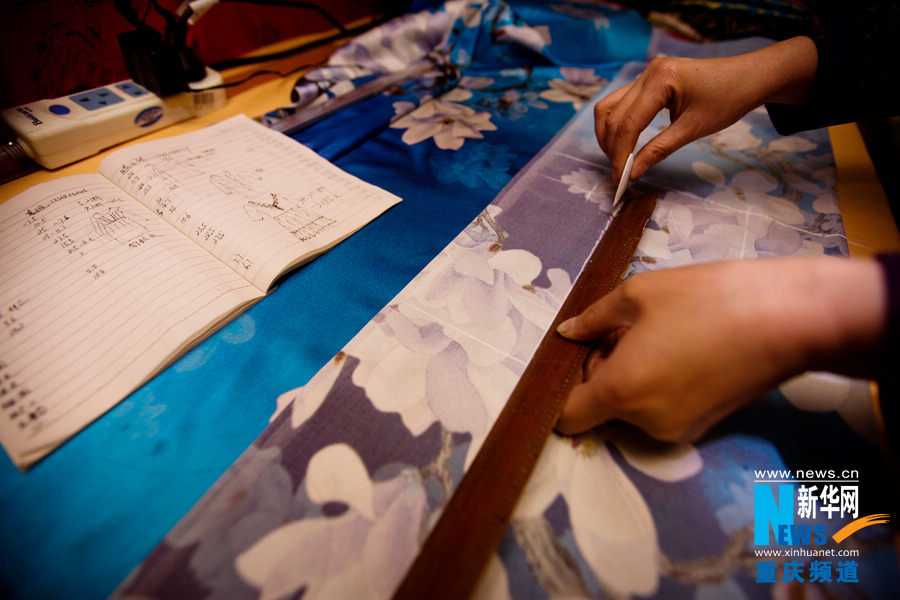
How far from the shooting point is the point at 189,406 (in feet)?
1.21

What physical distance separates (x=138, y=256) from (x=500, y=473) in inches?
19.2

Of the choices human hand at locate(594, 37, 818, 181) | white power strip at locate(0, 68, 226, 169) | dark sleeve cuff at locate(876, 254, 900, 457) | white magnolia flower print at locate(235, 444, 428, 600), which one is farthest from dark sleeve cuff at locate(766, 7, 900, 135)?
white power strip at locate(0, 68, 226, 169)

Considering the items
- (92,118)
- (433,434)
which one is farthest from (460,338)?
(92,118)

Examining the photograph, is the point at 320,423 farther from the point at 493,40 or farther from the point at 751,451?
the point at 493,40

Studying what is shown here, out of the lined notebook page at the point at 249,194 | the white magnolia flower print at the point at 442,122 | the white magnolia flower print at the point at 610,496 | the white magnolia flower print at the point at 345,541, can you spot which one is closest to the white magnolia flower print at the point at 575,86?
the white magnolia flower print at the point at 442,122

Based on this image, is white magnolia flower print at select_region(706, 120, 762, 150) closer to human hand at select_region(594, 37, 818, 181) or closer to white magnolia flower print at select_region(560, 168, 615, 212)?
human hand at select_region(594, 37, 818, 181)

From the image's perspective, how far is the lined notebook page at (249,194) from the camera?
0.48 meters

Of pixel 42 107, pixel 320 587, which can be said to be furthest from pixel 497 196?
pixel 42 107

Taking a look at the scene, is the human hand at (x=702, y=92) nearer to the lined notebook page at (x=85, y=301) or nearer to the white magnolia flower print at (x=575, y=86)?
the white magnolia flower print at (x=575, y=86)

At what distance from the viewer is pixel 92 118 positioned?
59 centimetres

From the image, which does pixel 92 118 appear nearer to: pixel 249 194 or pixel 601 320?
pixel 249 194

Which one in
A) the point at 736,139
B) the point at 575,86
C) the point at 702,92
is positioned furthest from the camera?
the point at 575,86

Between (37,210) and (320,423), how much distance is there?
487mm

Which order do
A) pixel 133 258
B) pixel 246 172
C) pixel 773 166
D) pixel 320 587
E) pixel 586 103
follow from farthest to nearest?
pixel 586 103 → pixel 773 166 → pixel 246 172 → pixel 133 258 → pixel 320 587
